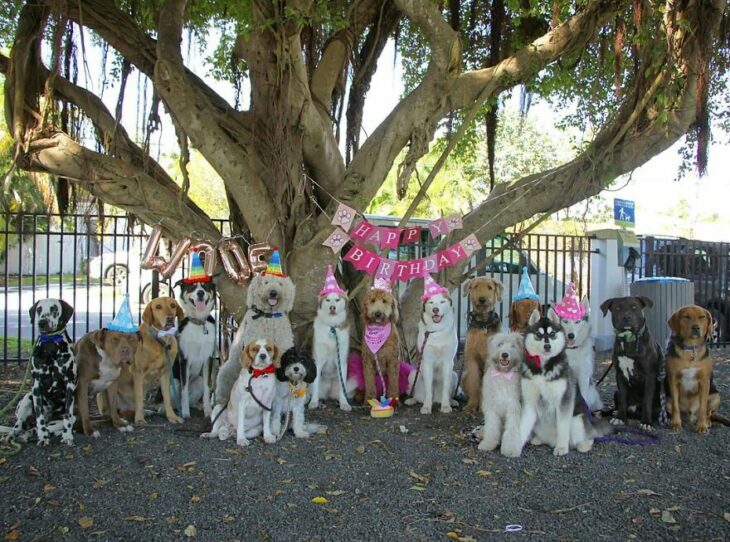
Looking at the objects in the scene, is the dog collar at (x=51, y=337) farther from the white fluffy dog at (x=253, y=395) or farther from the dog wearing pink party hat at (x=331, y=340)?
the dog wearing pink party hat at (x=331, y=340)

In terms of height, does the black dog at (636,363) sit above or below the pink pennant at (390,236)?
below

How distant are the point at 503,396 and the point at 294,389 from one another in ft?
5.98

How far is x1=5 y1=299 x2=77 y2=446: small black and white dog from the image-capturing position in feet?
17.0

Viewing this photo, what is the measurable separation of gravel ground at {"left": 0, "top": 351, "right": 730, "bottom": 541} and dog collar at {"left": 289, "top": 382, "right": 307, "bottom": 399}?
41cm

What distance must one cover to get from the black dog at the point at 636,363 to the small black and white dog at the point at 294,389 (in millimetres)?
2885

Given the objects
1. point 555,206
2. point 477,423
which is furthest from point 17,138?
point 555,206

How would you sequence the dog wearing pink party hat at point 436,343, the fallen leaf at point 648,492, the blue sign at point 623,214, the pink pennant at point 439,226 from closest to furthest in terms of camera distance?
the fallen leaf at point 648,492 → the dog wearing pink party hat at point 436,343 → the pink pennant at point 439,226 → the blue sign at point 623,214

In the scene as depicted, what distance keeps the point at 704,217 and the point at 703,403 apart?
78.3 meters

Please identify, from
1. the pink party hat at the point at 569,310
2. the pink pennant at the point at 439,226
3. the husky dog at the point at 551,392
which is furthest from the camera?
the pink pennant at the point at 439,226

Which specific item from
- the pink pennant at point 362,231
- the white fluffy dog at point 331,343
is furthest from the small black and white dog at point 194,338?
the pink pennant at point 362,231

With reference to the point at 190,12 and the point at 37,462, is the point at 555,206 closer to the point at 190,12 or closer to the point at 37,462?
the point at 190,12

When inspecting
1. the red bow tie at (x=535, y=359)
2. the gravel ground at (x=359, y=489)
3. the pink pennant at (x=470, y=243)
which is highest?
the pink pennant at (x=470, y=243)

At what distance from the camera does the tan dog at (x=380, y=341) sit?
22.2ft

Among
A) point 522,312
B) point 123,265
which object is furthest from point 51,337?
point 123,265
